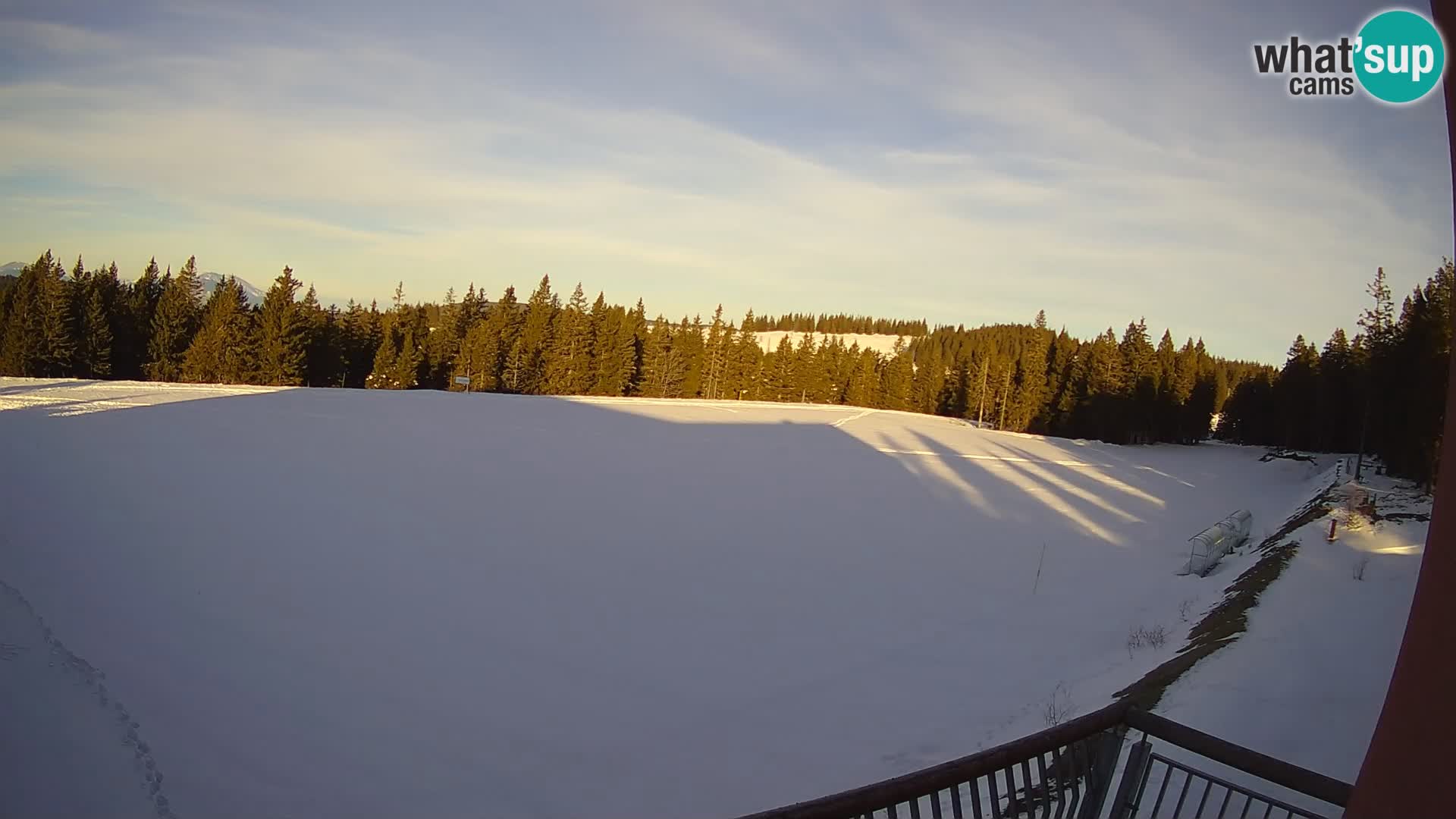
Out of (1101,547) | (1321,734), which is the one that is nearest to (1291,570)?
(1101,547)

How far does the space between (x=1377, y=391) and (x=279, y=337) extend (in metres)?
44.2

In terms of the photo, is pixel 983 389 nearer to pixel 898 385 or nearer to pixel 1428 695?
pixel 898 385

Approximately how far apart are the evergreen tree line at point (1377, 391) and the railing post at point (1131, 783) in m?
1.82

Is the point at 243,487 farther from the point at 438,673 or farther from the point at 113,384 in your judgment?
the point at 113,384

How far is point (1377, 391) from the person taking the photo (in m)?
26.6

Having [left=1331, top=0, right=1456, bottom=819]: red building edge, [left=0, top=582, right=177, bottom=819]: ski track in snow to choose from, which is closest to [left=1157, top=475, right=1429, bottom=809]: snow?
[left=1331, top=0, right=1456, bottom=819]: red building edge

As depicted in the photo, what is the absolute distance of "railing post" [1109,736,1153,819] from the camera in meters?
2.97

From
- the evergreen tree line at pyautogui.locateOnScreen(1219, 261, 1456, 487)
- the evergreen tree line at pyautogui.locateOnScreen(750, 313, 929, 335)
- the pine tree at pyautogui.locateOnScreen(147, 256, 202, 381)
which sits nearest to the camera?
the evergreen tree line at pyautogui.locateOnScreen(1219, 261, 1456, 487)

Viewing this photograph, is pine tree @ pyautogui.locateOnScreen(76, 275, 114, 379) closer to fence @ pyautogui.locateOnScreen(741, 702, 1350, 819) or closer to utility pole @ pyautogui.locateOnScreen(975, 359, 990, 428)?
fence @ pyautogui.locateOnScreen(741, 702, 1350, 819)

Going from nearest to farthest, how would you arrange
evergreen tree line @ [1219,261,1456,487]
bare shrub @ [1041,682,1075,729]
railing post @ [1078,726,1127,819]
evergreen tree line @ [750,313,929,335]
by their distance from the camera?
railing post @ [1078,726,1127,819] → bare shrub @ [1041,682,1075,729] → evergreen tree line @ [1219,261,1456,487] → evergreen tree line @ [750,313,929,335]

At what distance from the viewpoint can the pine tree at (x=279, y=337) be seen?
115 feet

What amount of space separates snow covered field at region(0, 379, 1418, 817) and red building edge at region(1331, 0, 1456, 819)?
12.7ft

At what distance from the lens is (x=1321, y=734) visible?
17.4 feet

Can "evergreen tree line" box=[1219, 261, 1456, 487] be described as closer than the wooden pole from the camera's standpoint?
No
